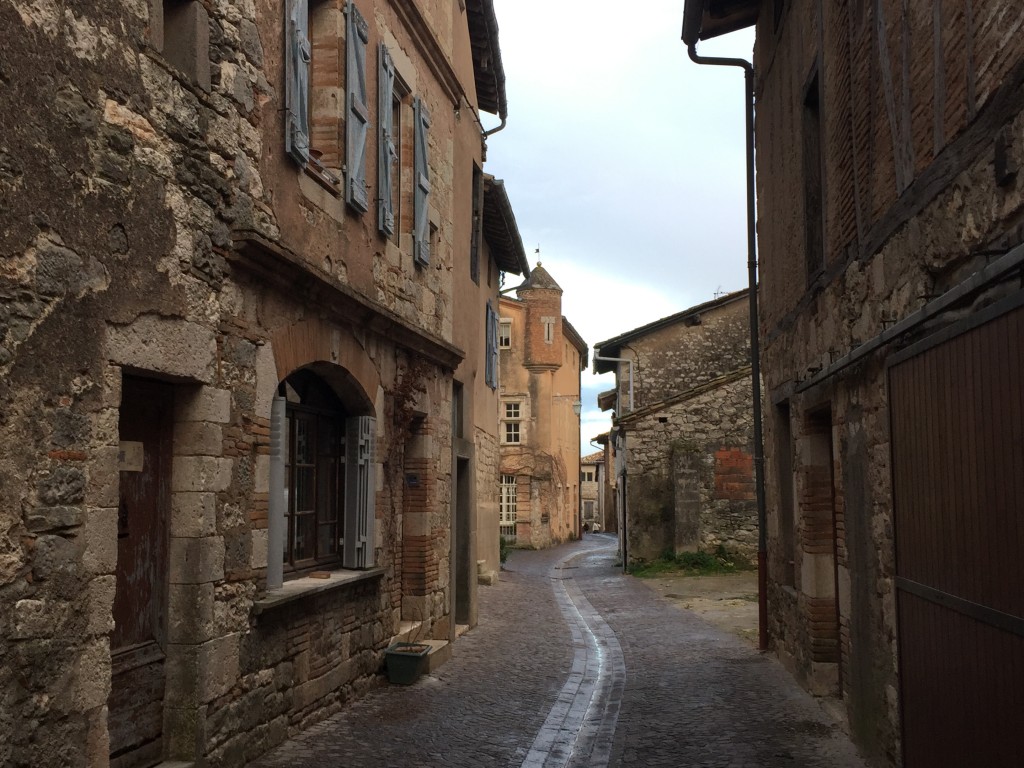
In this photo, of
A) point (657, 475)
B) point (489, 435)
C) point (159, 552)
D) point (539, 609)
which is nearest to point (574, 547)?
point (657, 475)

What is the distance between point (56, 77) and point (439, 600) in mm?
6873

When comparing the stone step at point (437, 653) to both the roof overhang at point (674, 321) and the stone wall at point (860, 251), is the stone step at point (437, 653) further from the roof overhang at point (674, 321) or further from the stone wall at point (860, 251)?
the roof overhang at point (674, 321)

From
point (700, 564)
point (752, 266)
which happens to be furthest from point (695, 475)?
point (752, 266)

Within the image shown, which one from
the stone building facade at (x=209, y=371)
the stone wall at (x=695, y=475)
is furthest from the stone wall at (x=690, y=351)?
the stone building facade at (x=209, y=371)

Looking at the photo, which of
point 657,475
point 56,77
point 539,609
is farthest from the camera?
point 657,475

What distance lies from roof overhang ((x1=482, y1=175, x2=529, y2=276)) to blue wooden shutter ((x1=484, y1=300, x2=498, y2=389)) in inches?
Result: 41.0

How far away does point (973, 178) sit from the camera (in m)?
4.03

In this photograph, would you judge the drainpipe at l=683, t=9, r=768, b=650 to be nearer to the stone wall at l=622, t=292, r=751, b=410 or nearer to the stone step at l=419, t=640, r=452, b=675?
the stone step at l=419, t=640, r=452, b=675

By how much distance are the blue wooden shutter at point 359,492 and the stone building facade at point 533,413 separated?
77.6 ft

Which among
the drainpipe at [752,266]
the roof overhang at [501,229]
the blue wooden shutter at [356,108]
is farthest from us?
the roof overhang at [501,229]

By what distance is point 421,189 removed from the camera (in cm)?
947

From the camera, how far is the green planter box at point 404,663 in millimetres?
8172

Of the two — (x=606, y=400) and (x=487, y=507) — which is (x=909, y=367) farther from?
(x=606, y=400)

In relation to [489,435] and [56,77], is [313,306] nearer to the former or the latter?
[56,77]
